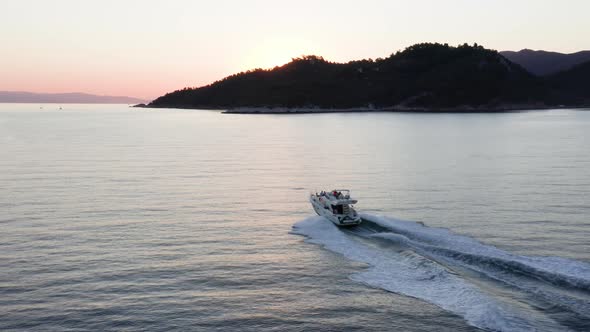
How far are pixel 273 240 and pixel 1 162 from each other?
69.5 metres

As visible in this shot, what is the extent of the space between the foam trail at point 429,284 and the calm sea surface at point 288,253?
0.39ft

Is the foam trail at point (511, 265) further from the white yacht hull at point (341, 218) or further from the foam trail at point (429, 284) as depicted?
the white yacht hull at point (341, 218)

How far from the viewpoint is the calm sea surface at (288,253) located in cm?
2769

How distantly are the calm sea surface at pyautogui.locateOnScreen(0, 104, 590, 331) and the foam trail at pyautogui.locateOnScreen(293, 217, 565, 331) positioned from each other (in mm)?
118

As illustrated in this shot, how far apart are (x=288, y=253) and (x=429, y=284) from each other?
11.8m

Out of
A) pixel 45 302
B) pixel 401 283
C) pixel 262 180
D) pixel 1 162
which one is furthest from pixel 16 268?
pixel 1 162

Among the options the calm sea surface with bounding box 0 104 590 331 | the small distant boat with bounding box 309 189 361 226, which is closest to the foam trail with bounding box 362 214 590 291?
the calm sea surface with bounding box 0 104 590 331

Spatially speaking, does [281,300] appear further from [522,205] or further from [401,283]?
[522,205]

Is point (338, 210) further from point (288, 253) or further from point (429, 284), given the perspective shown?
point (429, 284)

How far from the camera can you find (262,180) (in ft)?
251

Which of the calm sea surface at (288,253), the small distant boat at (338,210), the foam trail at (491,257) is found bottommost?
the calm sea surface at (288,253)

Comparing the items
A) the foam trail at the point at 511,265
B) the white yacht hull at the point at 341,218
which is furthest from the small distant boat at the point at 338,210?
the foam trail at the point at 511,265

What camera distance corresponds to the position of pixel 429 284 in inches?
1248

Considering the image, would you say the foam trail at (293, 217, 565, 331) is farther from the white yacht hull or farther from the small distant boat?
the small distant boat
